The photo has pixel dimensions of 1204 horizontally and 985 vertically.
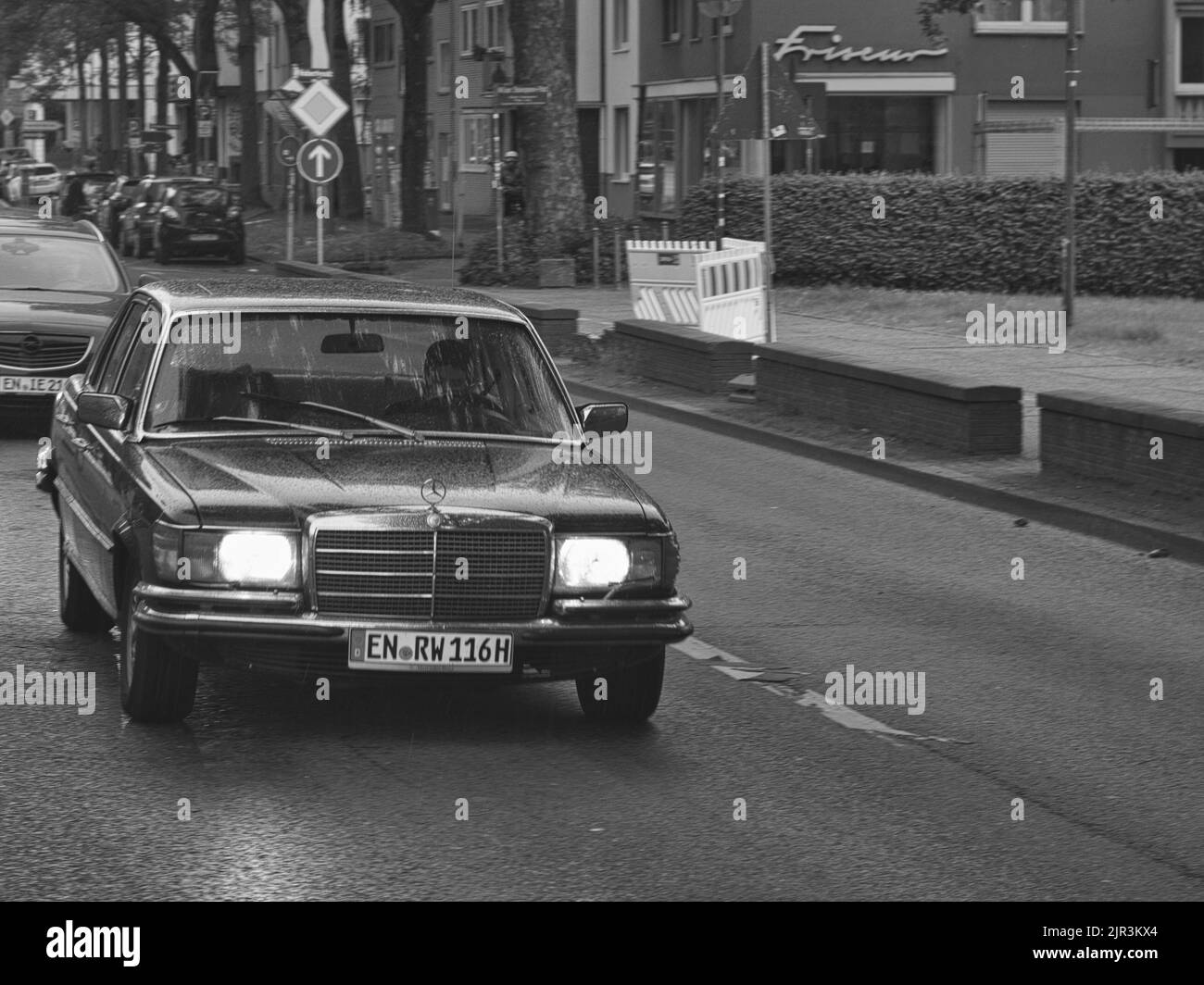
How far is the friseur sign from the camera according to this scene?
4501cm

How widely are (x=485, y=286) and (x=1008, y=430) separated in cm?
1989

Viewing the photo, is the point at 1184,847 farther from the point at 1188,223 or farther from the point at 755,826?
the point at 1188,223

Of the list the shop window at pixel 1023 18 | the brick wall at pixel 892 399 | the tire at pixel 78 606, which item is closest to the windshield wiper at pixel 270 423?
the tire at pixel 78 606

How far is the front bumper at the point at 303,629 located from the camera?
21.8 ft

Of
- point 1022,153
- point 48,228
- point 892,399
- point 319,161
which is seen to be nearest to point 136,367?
point 892,399

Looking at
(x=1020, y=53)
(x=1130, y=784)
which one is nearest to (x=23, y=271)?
(x=1130, y=784)

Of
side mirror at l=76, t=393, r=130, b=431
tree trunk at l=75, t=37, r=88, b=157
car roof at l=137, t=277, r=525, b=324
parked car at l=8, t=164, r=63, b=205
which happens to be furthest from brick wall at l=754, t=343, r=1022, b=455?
tree trunk at l=75, t=37, r=88, b=157

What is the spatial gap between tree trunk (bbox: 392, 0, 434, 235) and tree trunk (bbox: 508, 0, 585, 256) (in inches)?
443

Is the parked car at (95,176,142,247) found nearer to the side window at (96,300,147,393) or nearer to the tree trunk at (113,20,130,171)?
the tree trunk at (113,20,130,171)

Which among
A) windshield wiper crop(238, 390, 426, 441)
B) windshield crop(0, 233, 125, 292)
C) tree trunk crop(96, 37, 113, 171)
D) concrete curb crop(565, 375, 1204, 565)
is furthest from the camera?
tree trunk crop(96, 37, 113, 171)

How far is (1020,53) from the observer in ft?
152

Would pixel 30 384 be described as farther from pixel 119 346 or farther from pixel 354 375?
pixel 354 375

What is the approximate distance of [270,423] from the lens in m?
7.53
